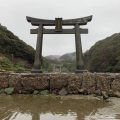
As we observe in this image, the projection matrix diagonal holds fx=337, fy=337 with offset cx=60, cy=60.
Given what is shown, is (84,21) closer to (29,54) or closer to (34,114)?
(34,114)

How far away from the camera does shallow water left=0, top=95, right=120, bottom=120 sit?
30.2 ft

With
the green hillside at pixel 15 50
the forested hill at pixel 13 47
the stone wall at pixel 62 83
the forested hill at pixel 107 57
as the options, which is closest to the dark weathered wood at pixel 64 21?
the stone wall at pixel 62 83

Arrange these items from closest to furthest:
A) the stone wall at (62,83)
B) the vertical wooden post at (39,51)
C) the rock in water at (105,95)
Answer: the rock in water at (105,95) → the stone wall at (62,83) → the vertical wooden post at (39,51)

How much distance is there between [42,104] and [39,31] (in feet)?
21.1

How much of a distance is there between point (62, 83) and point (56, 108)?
340 centimetres

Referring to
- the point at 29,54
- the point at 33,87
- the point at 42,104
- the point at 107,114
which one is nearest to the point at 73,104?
the point at 42,104

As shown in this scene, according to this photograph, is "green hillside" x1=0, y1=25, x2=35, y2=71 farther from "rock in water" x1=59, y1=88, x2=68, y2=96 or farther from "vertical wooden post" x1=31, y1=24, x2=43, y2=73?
"rock in water" x1=59, y1=88, x2=68, y2=96

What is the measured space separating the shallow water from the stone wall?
748 millimetres

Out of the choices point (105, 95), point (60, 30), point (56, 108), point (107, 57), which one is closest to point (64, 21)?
point (60, 30)

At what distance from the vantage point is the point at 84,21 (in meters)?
17.1

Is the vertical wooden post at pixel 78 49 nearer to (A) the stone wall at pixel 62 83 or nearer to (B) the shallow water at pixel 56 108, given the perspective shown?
(A) the stone wall at pixel 62 83

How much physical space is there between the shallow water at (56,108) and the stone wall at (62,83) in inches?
29.5

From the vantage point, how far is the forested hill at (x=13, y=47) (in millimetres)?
31641

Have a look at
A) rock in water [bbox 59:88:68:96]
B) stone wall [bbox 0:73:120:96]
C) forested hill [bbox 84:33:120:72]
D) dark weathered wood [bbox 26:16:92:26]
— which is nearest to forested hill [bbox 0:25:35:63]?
forested hill [bbox 84:33:120:72]
